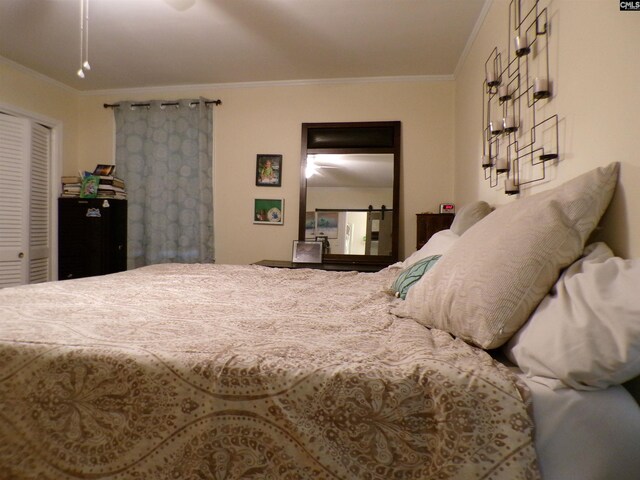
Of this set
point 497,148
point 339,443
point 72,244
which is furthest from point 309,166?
point 339,443

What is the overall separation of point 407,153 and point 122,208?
3.04 metres

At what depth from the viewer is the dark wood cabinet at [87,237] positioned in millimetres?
3596

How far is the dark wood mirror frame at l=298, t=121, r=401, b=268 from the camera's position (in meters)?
3.53

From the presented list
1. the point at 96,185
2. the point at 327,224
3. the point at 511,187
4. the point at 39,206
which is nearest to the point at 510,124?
the point at 511,187

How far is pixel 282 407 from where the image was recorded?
720 millimetres

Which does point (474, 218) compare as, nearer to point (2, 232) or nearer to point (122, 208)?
point (122, 208)

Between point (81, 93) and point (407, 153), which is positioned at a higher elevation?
point (81, 93)

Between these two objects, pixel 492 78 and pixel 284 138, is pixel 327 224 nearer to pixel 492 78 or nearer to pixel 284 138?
pixel 284 138

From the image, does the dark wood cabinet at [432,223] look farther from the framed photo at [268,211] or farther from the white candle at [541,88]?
the white candle at [541,88]

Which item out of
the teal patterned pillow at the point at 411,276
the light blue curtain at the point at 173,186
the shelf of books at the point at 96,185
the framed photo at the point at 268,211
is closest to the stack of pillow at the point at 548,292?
the teal patterned pillow at the point at 411,276

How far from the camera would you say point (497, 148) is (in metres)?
2.18

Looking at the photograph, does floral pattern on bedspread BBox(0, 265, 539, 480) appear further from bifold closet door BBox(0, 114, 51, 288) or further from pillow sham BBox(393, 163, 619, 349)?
bifold closet door BBox(0, 114, 51, 288)

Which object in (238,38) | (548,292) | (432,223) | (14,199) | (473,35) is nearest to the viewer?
(548,292)

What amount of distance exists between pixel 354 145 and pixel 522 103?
196 cm
